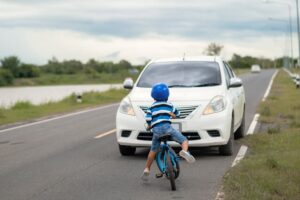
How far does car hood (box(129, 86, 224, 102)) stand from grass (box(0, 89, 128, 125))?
9835mm

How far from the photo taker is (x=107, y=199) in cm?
789

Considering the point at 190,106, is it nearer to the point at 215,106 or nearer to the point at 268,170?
the point at 215,106

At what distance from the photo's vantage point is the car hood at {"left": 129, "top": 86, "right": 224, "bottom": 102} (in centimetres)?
1117

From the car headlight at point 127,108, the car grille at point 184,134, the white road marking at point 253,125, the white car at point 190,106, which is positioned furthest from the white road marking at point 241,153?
the car headlight at point 127,108

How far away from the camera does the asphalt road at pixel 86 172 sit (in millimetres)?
8281

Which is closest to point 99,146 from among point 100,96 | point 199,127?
point 199,127

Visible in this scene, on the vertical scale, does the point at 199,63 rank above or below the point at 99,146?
above

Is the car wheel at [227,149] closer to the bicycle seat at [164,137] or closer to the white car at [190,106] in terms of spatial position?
the white car at [190,106]

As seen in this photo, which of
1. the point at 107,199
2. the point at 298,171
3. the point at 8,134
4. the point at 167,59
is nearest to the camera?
the point at 107,199

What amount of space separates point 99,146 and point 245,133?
11.8ft

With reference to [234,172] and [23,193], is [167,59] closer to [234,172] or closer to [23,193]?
[234,172]

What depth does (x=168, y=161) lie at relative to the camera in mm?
8484

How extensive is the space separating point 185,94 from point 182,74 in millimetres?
1042

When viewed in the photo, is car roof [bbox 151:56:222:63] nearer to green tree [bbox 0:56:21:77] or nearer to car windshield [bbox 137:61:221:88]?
car windshield [bbox 137:61:221:88]
